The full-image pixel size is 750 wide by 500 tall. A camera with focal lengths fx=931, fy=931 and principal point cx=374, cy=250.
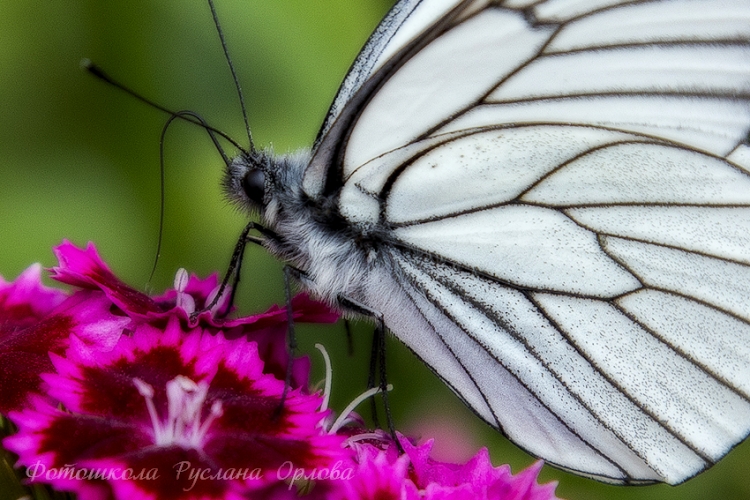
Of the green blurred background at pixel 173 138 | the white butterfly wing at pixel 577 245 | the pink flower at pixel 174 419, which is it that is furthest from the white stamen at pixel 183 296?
the green blurred background at pixel 173 138

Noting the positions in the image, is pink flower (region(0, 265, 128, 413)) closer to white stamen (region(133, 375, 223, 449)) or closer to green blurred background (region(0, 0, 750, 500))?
white stamen (region(133, 375, 223, 449))

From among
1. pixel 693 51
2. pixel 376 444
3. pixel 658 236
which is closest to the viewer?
pixel 376 444

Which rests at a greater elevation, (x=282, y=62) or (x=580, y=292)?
(x=282, y=62)

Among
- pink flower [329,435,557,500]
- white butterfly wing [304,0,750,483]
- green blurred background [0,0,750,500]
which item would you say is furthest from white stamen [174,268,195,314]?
green blurred background [0,0,750,500]

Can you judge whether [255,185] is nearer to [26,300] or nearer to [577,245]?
[26,300]

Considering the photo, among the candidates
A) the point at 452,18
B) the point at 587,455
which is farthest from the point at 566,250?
the point at 452,18

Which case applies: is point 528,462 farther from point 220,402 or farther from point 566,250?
point 220,402

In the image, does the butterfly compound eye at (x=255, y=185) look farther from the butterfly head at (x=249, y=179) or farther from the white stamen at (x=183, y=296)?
the white stamen at (x=183, y=296)
